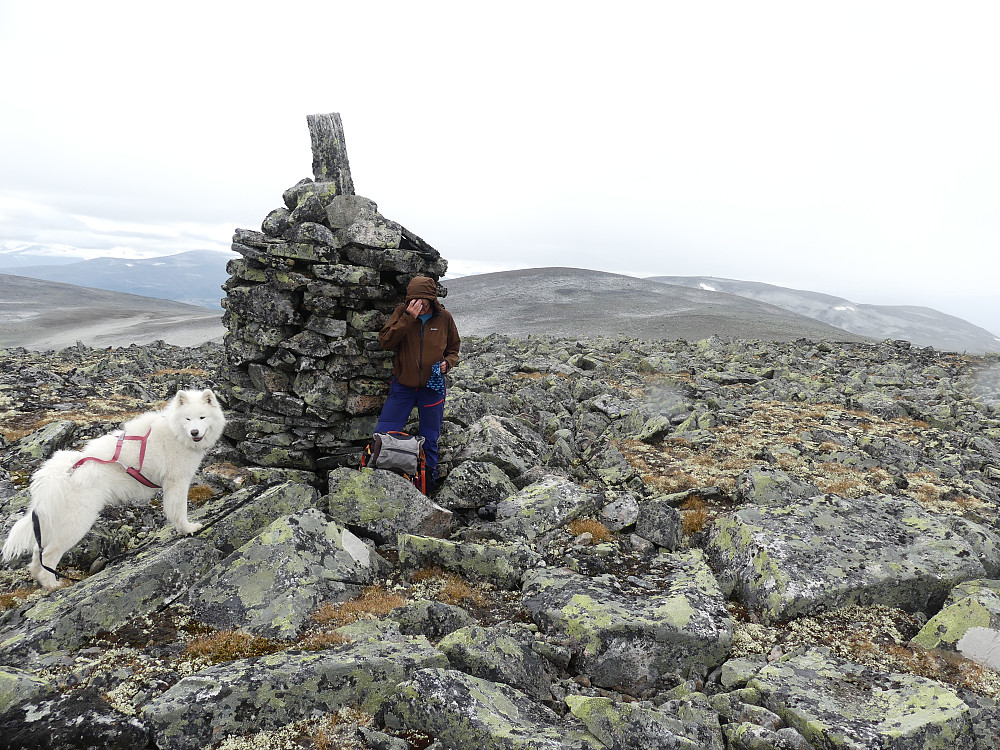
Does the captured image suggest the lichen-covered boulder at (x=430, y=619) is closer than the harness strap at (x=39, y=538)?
Yes

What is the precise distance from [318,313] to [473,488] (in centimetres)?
523

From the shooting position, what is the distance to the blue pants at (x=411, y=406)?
10820mm

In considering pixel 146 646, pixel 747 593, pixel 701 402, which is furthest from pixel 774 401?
pixel 146 646

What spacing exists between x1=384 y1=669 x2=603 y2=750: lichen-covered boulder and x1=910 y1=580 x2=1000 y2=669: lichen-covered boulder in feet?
15.1

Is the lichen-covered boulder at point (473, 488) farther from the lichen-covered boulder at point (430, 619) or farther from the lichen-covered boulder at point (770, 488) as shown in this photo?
the lichen-covered boulder at point (770, 488)

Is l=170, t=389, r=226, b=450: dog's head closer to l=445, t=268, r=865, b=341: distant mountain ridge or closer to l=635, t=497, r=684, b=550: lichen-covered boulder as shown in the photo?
l=635, t=497, r=684, b=550: lichen-covered boulder

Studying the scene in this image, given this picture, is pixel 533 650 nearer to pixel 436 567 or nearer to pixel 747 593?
pixel 436 567

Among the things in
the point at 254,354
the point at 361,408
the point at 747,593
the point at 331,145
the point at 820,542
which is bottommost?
the point at 747,593

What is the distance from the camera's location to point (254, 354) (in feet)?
39.5

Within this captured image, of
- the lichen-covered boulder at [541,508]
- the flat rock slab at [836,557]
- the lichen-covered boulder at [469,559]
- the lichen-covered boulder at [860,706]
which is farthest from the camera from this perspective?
the lichen-covered boulder at [541,508]

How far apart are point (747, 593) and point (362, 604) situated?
523 centimetres

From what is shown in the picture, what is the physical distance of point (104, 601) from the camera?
19.8 feet

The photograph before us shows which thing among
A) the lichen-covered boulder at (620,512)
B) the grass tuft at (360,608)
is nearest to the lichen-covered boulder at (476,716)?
the grass tuft at (360,608)

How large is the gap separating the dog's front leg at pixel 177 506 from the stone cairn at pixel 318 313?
12.5 ft
